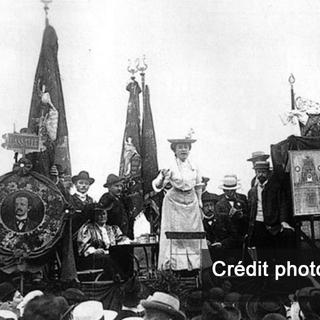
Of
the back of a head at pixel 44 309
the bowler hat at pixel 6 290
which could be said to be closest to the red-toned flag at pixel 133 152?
the bowler hat at pixel 6 290

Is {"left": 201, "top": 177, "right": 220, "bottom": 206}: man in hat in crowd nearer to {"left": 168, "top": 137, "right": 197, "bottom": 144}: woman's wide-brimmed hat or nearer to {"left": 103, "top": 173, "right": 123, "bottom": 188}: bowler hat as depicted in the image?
{"left": 168, "top": 137, "right": 197, "bottom": 144}: woman's wide-brimmed hat

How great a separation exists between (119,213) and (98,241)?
27 centimetres

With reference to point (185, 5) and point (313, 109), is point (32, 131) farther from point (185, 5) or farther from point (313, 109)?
point (313, 109)

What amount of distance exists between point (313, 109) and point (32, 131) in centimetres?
222

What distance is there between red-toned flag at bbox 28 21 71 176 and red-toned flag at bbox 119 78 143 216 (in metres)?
0.46

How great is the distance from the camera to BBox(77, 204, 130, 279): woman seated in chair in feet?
21.5

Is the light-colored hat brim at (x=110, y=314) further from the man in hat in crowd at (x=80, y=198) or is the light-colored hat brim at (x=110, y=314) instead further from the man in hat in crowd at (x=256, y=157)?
the man in hat in crowd at (x=256, y=157)

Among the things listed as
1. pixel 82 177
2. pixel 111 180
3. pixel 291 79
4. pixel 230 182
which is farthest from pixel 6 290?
pixel 291 79

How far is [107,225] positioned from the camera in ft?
21.9

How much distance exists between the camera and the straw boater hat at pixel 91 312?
5934 millimetres

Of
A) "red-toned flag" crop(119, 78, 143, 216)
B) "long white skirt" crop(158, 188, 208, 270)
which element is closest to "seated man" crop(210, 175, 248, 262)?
"long white skirt" crop(158, 188, 208, 270)

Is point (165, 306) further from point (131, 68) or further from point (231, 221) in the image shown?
point (131, 68)

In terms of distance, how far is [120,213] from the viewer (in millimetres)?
6676

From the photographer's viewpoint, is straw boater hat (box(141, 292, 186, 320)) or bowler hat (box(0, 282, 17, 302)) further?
bowler hat (box(0, 282, 17, 302))
